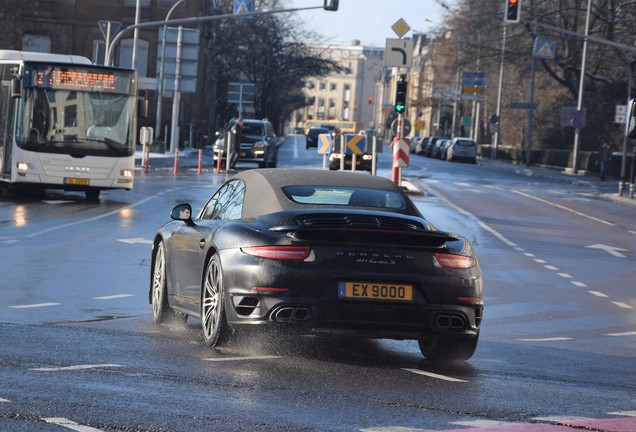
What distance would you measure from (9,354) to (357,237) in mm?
2285

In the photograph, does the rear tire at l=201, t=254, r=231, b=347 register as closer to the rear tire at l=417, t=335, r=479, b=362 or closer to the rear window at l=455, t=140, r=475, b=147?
the rear tire at l=417, t=335, r=479, b=362

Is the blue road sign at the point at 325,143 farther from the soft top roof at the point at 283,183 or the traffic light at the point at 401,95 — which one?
the soft top roof at the point at 283,183

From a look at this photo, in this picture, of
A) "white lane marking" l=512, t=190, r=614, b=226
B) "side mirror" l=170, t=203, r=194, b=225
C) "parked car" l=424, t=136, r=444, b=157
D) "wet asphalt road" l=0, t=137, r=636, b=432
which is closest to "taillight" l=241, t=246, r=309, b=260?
"wet asphalt road" l=0, t=137, r=636, b=432

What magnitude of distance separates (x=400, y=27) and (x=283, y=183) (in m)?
25.4

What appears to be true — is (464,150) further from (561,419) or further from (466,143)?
(561,419)

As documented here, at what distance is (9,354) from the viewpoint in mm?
8695

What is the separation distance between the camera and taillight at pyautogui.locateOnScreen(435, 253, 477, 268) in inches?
358

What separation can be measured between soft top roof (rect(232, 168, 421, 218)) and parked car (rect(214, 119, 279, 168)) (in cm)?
3954

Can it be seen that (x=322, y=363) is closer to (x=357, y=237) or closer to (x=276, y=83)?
(x=357, y=237)

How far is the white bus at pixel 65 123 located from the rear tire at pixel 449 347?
20189 mm

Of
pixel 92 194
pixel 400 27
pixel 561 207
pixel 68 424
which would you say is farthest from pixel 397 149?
pixel 68 424

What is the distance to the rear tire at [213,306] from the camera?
9312 millimetres

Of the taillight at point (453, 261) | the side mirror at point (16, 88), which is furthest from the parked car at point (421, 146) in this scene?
the taillight at point (453, 261)

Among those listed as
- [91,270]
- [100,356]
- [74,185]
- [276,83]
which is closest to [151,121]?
[276,83]
